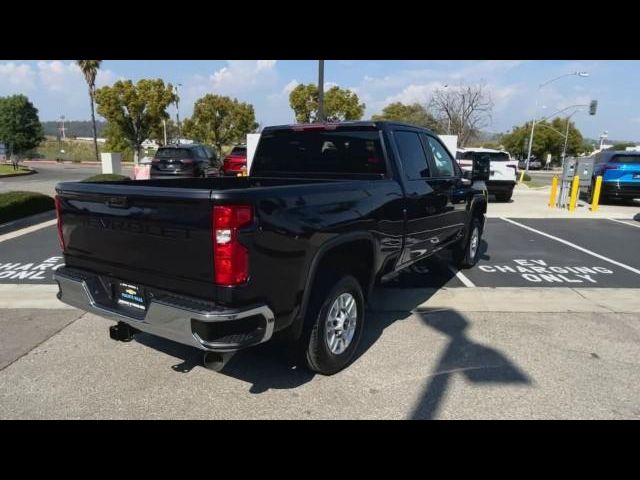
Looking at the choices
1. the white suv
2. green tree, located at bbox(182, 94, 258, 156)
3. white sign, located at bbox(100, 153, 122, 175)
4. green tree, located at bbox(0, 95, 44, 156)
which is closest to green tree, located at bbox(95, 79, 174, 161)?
green tree, located at bbox(182, 94, 258, 156)

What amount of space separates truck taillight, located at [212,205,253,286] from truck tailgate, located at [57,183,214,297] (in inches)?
2.0

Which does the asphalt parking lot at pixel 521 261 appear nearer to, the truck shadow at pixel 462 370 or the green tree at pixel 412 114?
the truck shadow at pixel 462 370

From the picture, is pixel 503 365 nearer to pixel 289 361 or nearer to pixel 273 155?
pixel 289 361

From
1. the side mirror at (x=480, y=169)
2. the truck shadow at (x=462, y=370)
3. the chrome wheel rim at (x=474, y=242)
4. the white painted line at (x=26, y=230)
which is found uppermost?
the side mirror at (x=480, y=169)

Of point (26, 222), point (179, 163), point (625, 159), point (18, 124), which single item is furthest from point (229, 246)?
point (18, 124)

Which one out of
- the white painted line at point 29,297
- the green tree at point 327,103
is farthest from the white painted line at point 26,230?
the green tree at point 327,103

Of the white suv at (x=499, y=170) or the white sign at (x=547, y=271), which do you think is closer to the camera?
the white sign at (x=547, y=271)

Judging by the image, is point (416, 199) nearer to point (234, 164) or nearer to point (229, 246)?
point (229, 246)

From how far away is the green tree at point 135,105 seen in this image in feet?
110

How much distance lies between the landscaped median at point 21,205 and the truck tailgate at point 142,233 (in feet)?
24.2

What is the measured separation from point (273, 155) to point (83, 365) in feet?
8.61

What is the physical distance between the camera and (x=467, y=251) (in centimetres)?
657

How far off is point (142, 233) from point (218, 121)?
40.2 metres
